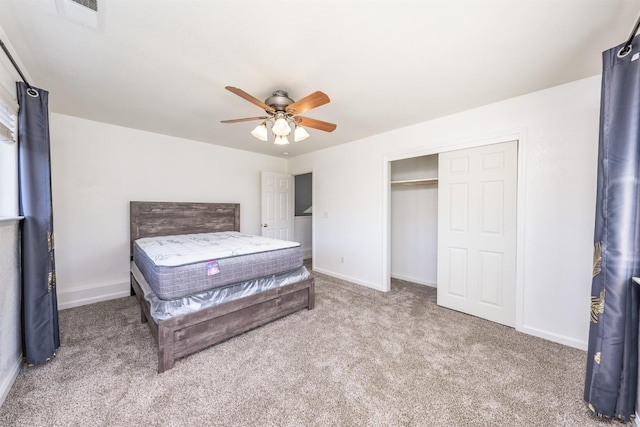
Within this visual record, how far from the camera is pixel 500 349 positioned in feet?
7.01

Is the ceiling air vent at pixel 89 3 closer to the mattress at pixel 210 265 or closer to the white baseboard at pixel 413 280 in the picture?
the mattress at pixel 210 265

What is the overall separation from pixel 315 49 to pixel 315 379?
2362 millimetres

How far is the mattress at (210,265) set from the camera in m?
1.94

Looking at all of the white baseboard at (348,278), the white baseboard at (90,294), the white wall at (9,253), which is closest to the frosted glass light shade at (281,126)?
the white wall at (9,253)

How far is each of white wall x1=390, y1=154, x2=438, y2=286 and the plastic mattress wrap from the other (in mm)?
2162

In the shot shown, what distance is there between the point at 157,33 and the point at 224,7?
21.9 inches

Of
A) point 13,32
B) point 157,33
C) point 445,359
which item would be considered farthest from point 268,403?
point 13,32

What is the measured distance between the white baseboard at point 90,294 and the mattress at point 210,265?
1119 mm

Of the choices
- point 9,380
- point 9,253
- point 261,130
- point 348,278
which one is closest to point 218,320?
point 9,380

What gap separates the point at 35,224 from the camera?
1806mm

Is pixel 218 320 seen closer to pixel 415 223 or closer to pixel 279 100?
pixel 279 100

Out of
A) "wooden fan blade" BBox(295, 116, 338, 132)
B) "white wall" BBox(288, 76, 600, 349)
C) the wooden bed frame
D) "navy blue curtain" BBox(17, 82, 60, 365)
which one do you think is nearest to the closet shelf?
"white wall" BBox(288, 76, 600, 349)

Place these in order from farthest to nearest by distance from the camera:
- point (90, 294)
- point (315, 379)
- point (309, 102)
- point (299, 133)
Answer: point (90, 294) → point (299, 133) → point (309, 102) → point (315, 379)

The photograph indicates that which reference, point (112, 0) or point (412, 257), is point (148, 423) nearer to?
point (112, 0)
